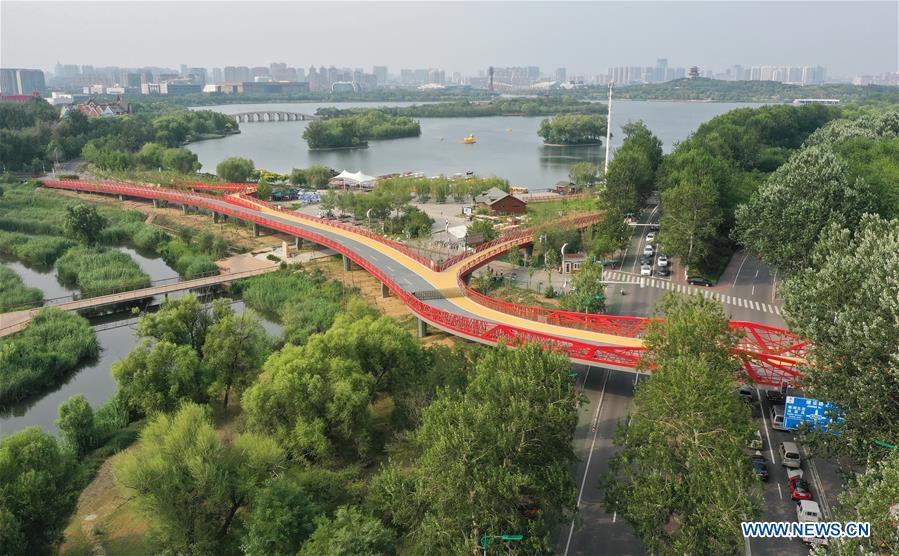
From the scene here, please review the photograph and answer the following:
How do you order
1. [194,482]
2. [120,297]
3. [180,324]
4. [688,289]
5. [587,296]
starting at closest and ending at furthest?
[194,482]
[180,324]
[587,296]
[688,289]
[120,297]

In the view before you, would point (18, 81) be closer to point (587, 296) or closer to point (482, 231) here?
point (482, 231)

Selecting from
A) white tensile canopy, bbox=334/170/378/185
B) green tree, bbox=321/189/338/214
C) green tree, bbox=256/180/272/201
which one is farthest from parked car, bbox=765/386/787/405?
green tree, bbox=256/180/272/201

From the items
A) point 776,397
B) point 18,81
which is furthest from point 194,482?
point 18,81

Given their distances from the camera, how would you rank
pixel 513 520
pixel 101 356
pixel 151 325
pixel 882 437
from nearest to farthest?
pixel 513 520 → pixel 882 437 → pixel 151 325 → pixel 101 356

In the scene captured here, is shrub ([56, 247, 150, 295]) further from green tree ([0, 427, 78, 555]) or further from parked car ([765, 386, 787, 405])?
parked car ([765, 386, 787, 405])

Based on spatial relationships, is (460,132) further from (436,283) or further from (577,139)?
(436,283)

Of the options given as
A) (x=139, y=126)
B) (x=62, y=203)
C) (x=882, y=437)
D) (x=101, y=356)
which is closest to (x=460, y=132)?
(x=139, y=126)
